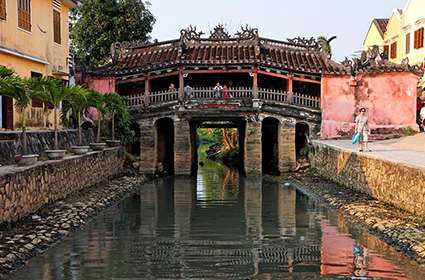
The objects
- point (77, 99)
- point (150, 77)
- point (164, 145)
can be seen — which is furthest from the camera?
point (164, 145)

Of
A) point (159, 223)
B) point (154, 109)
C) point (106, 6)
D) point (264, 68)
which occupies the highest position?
point (106, 6)

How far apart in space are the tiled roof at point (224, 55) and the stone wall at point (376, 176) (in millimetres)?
4967

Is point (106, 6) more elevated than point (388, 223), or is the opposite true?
point (106, 6)

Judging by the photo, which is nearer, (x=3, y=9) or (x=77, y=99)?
(x=3, y=9)

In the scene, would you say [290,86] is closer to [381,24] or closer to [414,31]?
[414,31]

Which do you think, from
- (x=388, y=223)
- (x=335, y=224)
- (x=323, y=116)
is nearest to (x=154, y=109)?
(x=323, y=116)

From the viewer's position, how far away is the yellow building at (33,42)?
19922 millimetres

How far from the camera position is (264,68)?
29609 mm

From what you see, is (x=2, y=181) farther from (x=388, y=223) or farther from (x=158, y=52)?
(x=158, y=52)

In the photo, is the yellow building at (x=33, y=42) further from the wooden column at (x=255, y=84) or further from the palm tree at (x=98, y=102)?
the wooden column at (x=255, y=84)

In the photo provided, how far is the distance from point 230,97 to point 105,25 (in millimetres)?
12573

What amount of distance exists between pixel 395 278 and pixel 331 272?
1.11 meters

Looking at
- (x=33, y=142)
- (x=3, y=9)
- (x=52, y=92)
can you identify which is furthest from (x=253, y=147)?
(x=3, y=9)

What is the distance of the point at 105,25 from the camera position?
3812 centimetres
